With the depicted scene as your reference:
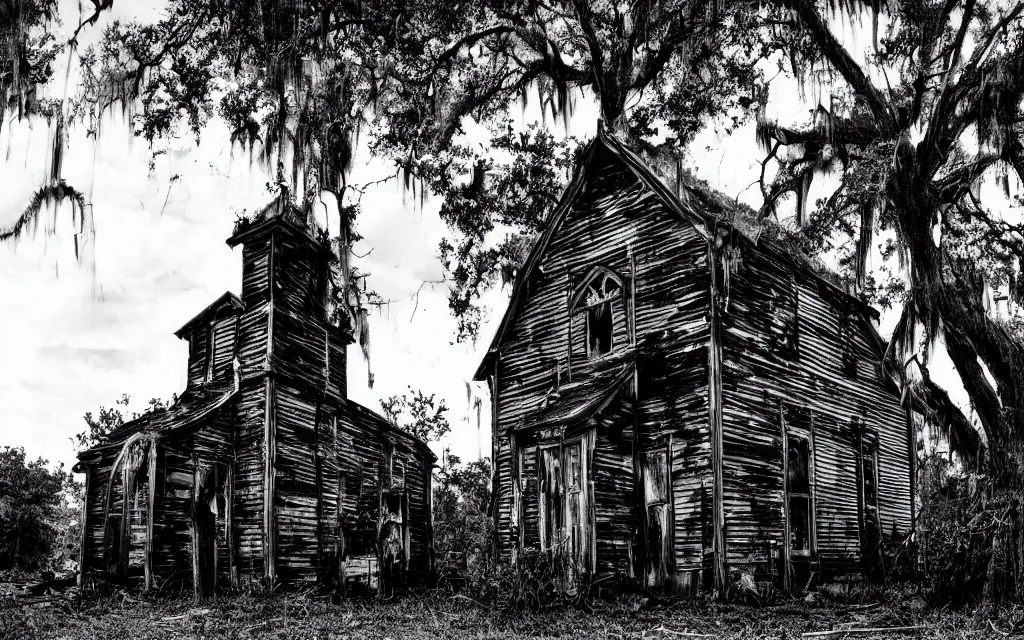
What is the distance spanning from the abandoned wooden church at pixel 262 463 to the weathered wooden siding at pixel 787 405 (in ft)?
34.2

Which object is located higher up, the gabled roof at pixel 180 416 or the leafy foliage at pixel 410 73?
the leafy foliage at pixel 410 73

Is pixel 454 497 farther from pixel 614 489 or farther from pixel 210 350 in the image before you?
pixel 614 489

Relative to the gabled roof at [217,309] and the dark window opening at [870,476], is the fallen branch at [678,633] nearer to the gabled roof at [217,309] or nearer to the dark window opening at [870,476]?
the dark window opening at [870,476]

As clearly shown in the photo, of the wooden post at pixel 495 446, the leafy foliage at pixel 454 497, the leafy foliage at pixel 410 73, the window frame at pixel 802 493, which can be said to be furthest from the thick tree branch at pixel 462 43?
the leafy foliage at pixel 454 497

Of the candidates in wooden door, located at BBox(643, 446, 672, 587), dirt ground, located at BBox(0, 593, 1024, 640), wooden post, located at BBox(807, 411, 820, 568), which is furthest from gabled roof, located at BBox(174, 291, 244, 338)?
wooden post, located at BBox(807, 411, 820, 568)

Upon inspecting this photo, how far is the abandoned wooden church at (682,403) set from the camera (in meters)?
14.0

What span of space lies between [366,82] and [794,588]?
12.1 m

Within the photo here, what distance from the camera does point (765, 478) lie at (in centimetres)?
1466

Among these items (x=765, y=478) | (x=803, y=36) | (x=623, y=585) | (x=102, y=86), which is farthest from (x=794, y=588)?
(x=102, y=86)

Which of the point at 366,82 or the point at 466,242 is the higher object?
the point at 366,82

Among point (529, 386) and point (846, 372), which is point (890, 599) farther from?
point (529, 386)

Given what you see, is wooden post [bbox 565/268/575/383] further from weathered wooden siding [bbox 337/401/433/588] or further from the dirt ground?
weathered wooden siding [bbox 337/401/433/588]

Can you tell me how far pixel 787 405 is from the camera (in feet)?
51.2

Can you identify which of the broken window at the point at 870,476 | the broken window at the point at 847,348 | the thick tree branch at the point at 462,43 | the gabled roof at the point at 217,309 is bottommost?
the broken window at the point at 870,476
